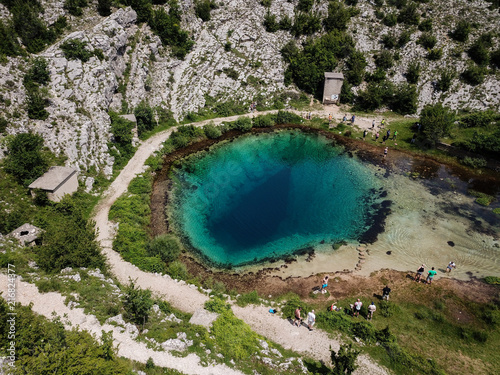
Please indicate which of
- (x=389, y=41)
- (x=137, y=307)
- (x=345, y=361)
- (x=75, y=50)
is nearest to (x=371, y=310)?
(x=345, y=361)

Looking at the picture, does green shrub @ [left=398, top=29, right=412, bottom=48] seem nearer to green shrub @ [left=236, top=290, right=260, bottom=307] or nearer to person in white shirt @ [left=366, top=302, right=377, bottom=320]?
person in white shirt @ [left=366, top=302, right=377, bottom=320]

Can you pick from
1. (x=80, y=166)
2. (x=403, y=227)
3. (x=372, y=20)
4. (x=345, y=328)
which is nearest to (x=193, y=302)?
(x=345, y=328)

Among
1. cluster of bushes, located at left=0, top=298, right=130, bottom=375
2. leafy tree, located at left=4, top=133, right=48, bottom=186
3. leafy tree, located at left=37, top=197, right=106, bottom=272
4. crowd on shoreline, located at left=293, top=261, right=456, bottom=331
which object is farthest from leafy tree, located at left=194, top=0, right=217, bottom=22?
cluster of bushes, located at left=0, top=298, right=130, bottom=375

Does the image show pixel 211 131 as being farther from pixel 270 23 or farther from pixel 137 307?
pixel 137 307

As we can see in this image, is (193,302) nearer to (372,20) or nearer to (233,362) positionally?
(233,362)

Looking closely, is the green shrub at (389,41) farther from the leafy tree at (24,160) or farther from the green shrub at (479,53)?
the leafy tree at (24,160)

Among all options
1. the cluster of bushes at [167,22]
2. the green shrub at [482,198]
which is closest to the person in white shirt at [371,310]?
the green shrub at [482,198]
